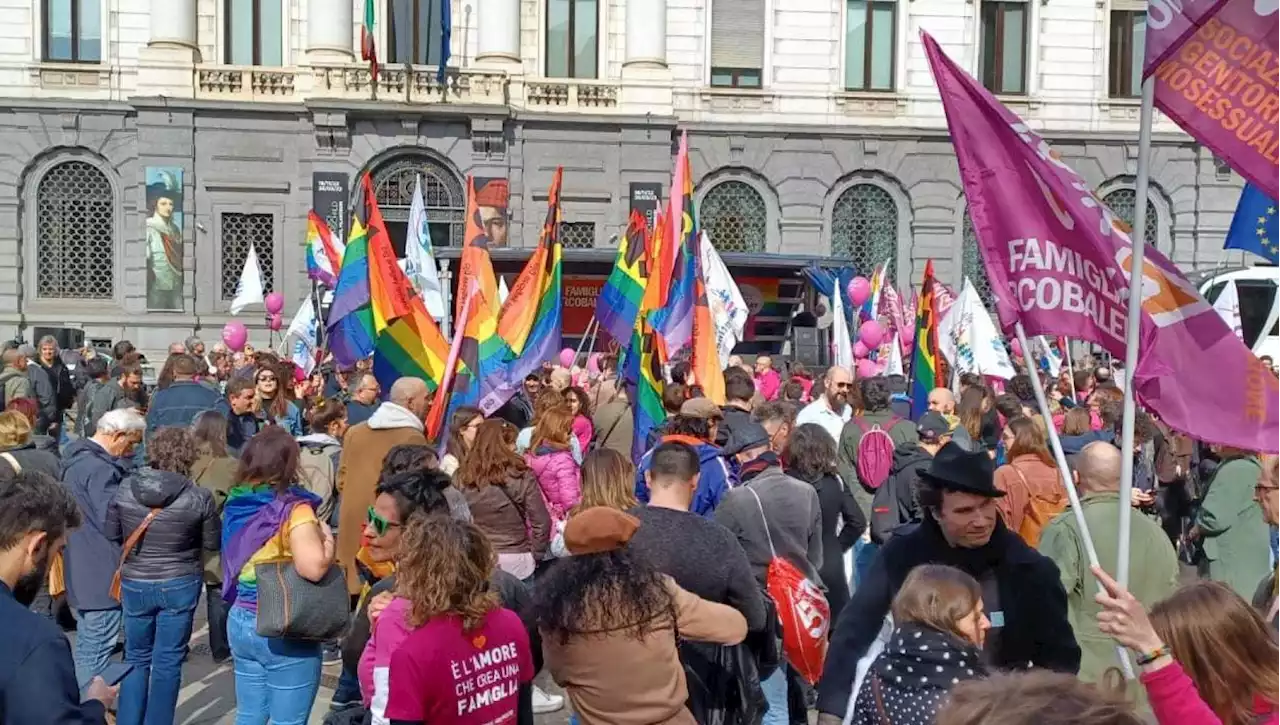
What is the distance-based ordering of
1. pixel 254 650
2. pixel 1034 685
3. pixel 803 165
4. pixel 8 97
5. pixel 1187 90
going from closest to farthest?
pixel 1034 685
pixel 1187 90
pixel 254 650
pixel 8 97
pixel 803 165

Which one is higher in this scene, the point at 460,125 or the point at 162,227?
the point at 460,125

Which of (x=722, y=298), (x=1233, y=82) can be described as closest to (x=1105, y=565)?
(x=1233, y=82)

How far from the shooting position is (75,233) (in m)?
25.9

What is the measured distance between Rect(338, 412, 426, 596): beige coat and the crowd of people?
0.02 meters

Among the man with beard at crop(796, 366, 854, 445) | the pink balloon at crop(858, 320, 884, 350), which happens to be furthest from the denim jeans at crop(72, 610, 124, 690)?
the pink balloon at crop(858, 320, 884, 350)

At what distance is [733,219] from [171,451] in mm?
21575

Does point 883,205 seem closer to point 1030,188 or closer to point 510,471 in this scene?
point 510,471

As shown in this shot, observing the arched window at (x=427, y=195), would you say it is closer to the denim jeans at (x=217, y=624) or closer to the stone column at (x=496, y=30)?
the stone column at (x=496, y=30)

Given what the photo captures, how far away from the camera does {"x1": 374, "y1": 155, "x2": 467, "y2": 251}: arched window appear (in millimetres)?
25672

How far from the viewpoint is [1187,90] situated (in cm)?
390

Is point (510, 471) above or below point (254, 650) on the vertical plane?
above

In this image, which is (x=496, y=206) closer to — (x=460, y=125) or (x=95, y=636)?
(x=460, y=125)

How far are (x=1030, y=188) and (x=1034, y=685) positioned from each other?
252 cm

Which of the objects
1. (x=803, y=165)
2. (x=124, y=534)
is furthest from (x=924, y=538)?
(x=803, y=165)
